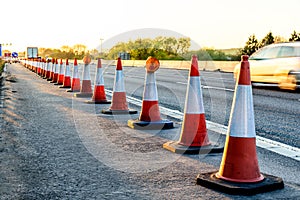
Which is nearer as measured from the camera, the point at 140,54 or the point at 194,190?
the point at 194,190

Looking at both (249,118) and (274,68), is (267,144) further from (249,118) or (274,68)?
(274,68)

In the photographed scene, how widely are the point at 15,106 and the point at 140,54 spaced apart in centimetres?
6943

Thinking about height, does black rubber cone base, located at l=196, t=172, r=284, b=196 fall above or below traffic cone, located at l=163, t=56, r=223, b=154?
below

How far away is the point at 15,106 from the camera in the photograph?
9.42 metres

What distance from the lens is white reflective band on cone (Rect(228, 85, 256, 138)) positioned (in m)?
3.95

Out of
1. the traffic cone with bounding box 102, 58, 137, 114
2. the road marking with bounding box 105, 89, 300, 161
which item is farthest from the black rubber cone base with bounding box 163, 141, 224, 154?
the traffic cone with bounding box 102, 58, 137, 114

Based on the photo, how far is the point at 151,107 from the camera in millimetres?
6707

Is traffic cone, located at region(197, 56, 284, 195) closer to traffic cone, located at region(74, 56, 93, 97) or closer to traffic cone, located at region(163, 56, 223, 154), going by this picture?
traffic cone, located at region(163, 56, 223, 154)

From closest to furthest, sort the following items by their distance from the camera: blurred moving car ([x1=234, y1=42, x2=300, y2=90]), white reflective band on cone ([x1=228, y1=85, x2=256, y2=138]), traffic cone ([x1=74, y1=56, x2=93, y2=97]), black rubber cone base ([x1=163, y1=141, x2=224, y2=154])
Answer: white reflective band on cone ([x1=228, y1=85, x2=256, y2=138]) → black rubber cone base ([x1=163, y1=141, x2=224, y2=154]) → traffic cone ([x1=74, y1=56, x2=93, y2=97]) → blurred moving car ([x1=234, y1=42, x2=300, y2=90])

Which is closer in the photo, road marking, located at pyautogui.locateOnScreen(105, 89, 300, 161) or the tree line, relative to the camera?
road marking, located at pyautogui.locateOnScreen(105, 89, 300, 161)

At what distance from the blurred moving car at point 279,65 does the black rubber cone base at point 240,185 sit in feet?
35.9

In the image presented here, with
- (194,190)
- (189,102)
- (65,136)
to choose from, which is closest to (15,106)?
(65,136)

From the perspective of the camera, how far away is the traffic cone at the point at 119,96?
26.6 feet

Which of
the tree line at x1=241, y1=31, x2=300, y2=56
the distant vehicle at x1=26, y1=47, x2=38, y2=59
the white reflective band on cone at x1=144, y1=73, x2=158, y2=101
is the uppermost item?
the tree line at x1=241, y1=31, x2=300, y2=56
